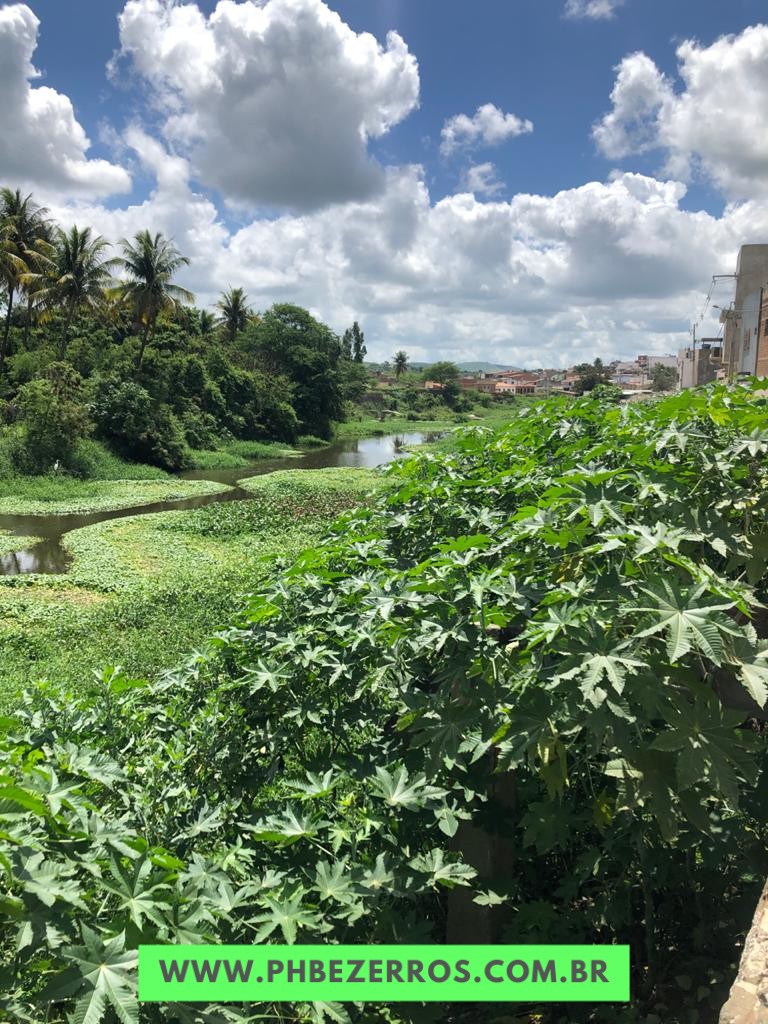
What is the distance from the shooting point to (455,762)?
1792 mm

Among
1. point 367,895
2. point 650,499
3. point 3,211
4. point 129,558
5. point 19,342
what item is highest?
point 3,211

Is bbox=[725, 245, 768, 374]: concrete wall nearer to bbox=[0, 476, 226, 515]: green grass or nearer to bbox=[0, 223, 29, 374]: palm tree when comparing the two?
bbox=[0, 476, 226, 515]: green grass

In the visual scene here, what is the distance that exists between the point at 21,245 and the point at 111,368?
661 cm

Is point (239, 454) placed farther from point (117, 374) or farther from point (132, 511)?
point (132, 511)

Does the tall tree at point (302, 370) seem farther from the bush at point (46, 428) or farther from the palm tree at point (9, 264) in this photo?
the bush at point (46, 428)

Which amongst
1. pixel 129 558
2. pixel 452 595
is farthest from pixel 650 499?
pixel 129 558

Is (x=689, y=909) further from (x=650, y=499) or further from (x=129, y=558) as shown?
(x=129, y=558)

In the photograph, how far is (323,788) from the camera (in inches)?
72.9

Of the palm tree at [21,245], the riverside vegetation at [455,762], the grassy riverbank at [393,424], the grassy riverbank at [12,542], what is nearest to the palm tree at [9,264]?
the palm tree at [21,245]

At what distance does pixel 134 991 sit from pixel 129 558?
12714mm

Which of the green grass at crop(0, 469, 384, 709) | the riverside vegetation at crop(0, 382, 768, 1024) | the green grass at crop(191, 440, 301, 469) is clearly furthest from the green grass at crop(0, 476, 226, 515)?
the riverside vegetation at crop(0, 382, 768, 1024)

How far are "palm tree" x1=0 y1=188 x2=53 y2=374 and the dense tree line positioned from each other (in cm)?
4

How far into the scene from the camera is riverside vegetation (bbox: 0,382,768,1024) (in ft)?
4.63

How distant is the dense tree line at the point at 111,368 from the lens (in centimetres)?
2306
